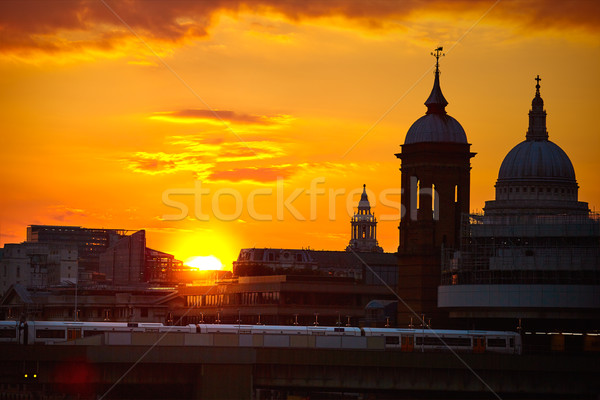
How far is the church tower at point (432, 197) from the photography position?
647 feet

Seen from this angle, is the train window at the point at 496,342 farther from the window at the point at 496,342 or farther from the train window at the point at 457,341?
the train window at the point at 457,341

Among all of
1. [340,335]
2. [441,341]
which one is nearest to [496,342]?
[441,341]

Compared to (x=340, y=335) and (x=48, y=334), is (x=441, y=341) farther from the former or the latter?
(x=48, y=334)

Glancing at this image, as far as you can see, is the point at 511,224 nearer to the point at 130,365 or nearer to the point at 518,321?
the point at 518,321

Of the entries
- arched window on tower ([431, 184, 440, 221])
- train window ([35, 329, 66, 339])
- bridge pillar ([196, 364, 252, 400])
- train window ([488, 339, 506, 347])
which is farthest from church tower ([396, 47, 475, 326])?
bridge pillar ([196, 364, 252, 400])

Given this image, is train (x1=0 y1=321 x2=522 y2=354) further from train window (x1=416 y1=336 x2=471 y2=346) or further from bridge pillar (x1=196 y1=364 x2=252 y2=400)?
bridge pillar (x1=196 y1=364 x2=252 y2=400)

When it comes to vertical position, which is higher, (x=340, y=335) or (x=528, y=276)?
(x=528, y=276)

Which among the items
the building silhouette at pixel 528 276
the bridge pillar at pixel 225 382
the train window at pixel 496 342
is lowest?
the bridge pillar at pixel 225 382

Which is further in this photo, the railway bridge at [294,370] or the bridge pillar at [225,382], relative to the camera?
the bridge pillar at [225,382]

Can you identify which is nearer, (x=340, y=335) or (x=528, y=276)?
(x=340, y=335)

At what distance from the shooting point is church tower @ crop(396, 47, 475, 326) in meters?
197

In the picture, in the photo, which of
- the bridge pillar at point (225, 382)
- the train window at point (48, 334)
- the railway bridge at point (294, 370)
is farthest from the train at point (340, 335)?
the bridge pillar at point (225, 382)

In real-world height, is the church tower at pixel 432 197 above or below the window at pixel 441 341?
above

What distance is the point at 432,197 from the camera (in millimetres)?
198000
